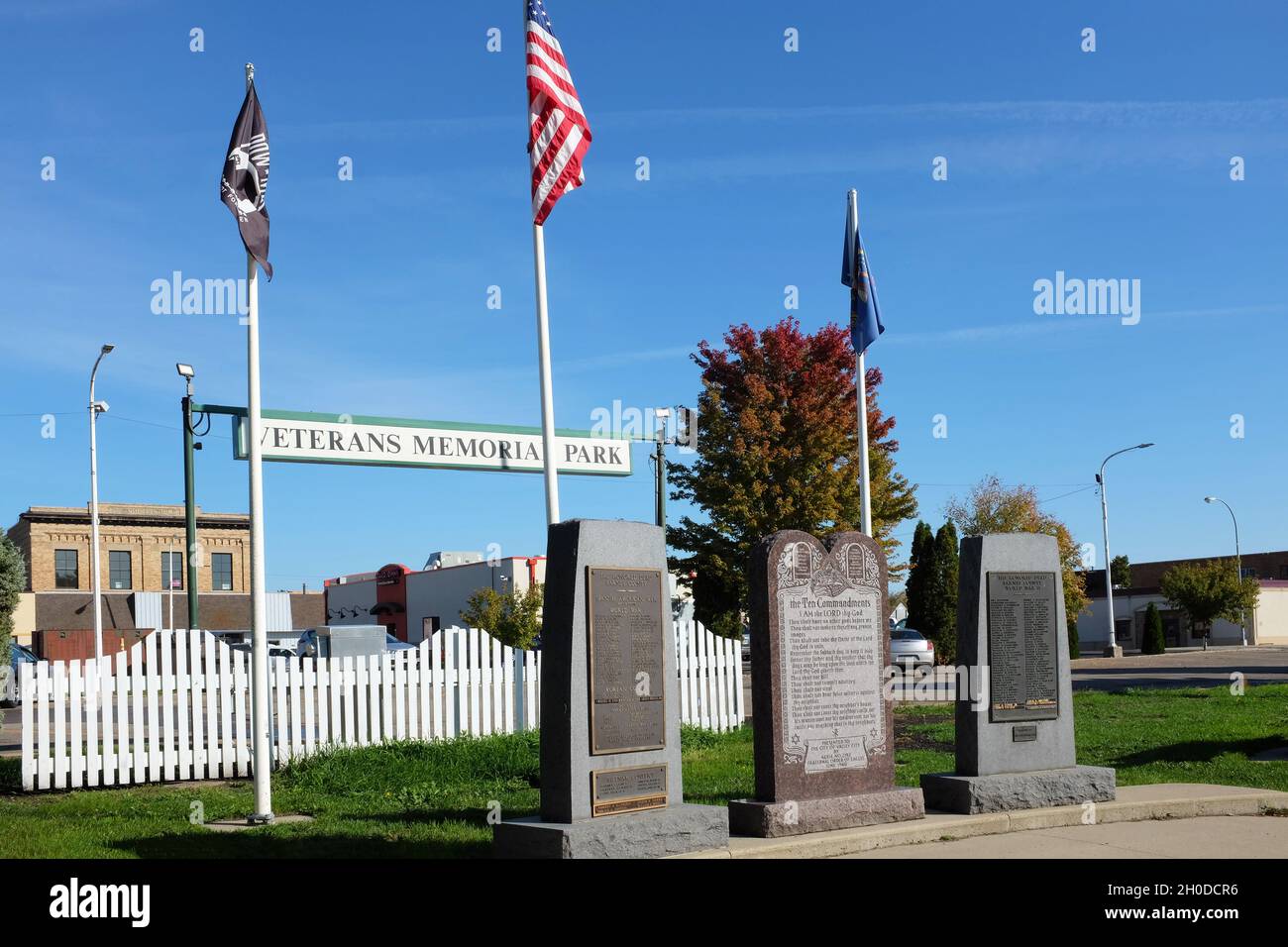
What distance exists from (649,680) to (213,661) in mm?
7211

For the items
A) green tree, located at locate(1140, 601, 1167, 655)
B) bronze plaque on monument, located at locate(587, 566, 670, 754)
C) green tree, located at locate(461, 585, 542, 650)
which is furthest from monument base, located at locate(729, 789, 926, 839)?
green tree, located at locate(1140, 601, 1167, 655)

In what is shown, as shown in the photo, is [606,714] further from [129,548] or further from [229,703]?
[129,548]

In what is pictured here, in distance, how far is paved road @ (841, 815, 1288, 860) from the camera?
26.2ft

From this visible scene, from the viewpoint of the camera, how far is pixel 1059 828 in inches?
357

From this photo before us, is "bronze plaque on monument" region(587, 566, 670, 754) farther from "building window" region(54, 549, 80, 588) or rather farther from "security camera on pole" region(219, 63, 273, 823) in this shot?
"building window" region(54, 549, 80, 588)

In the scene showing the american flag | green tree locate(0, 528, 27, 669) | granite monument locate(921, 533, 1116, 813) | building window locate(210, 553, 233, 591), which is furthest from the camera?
building window locate(210, 553, 233, 591)

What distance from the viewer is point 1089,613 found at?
69.6 metres

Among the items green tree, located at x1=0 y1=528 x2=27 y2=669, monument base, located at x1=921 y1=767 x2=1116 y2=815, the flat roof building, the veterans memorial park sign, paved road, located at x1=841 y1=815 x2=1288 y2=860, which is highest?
the veterans memorial park sign

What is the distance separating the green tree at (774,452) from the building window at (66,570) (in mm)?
37672

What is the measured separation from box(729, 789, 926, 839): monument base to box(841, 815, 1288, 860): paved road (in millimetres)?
328

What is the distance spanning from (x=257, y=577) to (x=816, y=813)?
4864 mm

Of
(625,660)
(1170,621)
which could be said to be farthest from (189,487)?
(1170,621)

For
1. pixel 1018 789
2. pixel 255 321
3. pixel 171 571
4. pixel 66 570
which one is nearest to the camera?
pixel 1018 789
